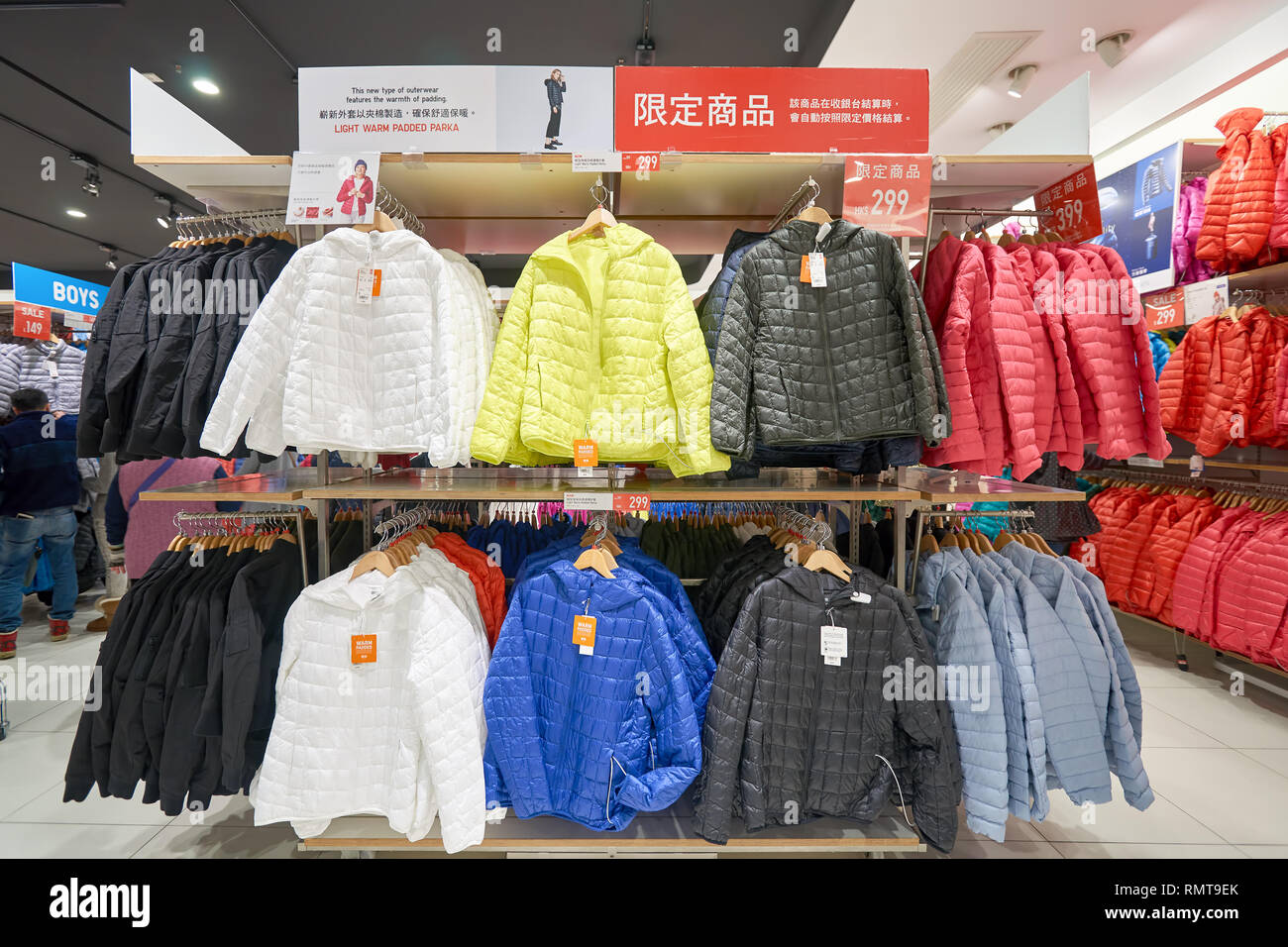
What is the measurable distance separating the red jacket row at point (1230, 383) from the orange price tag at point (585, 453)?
363 cm

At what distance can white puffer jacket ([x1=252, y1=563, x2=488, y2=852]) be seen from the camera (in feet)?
5.60

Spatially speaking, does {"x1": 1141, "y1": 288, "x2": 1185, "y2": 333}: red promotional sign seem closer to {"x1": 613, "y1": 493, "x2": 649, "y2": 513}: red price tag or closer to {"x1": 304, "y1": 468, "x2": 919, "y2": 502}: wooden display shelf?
{"x1": 304, "y1": 468, "x2": 919, "y2": 502}: wooden display shelf

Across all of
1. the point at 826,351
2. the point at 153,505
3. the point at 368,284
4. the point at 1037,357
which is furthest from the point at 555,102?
the point at 153,505

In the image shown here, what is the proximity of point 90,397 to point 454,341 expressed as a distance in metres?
1.31

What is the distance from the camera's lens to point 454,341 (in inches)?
72.9

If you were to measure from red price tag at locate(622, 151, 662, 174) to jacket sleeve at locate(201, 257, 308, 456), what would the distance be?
1.03 meters

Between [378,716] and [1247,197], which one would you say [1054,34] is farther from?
[378,716]

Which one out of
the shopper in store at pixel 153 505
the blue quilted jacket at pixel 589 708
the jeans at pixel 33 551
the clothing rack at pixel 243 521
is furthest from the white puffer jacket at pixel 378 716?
the jeans at pixel 33 551

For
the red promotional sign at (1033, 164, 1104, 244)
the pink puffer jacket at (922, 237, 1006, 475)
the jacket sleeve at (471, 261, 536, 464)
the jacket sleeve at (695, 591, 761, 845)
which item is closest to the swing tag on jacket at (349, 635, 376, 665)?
the jacket sleeve at (471, 261, 536, 464)

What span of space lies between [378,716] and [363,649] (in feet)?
0.69

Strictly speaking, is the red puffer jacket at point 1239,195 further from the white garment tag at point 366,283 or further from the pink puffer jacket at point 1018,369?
the white garment tag at point 366,283

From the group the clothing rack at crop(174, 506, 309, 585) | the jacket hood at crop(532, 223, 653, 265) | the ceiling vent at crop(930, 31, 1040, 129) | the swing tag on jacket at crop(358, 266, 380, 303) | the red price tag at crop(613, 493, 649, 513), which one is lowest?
the clothing rack at crop(174, 506, 309, 585)
